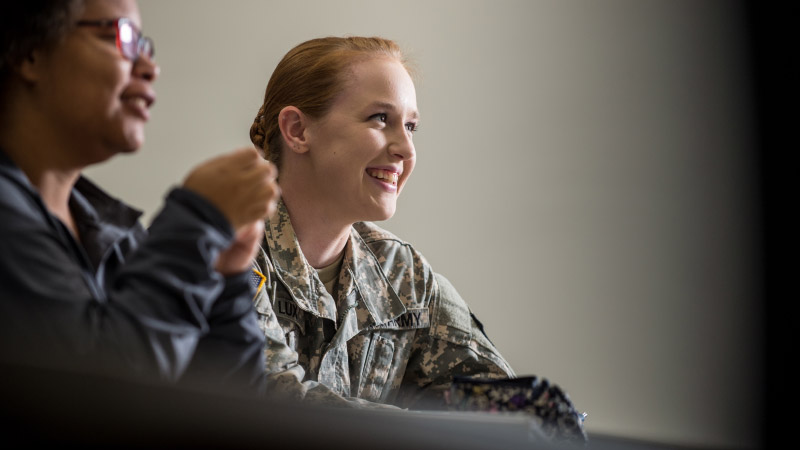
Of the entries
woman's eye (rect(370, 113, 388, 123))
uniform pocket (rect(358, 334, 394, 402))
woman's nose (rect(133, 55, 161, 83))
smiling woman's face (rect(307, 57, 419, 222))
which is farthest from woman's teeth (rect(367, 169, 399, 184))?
woman's nose (rect(133, 55, 161, 83))

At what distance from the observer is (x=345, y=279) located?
1.56 m

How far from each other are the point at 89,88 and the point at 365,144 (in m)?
0.85

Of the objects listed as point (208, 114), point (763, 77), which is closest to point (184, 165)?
point (208, 114)

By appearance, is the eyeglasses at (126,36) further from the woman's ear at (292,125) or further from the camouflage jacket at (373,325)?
the woman's ear at (292,125)

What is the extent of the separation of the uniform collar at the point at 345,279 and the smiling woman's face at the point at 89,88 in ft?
2.19

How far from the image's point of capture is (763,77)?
319cm

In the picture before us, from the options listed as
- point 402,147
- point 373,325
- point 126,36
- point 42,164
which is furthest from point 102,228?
point 402,147

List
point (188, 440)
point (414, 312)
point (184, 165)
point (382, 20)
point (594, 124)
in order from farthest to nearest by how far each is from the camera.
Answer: point (594, 124)
point (382, 20)
point (184, 165)
point (414, 312)
point (188, 440)

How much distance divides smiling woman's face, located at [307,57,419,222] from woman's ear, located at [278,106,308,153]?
0.07 ft

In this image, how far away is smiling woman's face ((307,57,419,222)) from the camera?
1584mm

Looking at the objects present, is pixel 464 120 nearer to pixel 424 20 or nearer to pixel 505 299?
pixel 424 20

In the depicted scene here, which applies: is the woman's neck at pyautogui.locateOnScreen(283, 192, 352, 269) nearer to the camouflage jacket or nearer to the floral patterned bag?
the camouflage jacket

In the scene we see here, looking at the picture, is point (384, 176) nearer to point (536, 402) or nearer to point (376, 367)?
point (376, 367)

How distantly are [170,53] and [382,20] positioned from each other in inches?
34.5
